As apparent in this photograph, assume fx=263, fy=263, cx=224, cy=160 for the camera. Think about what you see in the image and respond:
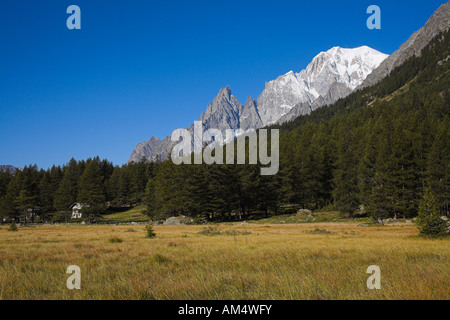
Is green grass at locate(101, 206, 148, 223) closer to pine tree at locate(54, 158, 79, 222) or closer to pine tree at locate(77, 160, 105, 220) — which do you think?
pine tree at locate(54, 158, 79, 222)

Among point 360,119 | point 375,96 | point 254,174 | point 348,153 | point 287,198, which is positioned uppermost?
point 375,96

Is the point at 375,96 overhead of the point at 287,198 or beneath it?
overhead

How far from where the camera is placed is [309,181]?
209 ft

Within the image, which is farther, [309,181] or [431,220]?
[309,181]

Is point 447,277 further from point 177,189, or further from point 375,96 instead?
point 375,96

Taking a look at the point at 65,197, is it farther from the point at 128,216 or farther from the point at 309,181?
the point at 309,181

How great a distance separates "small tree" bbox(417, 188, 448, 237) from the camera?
A: 18.6 metres

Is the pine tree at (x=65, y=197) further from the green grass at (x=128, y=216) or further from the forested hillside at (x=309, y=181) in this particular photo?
the green grass at (x=128, y=216)

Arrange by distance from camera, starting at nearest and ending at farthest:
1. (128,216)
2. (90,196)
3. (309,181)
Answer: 1. (90,196)
2. (309,181)
3. (128,216)

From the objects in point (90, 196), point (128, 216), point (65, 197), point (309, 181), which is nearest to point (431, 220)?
point (309, 181)

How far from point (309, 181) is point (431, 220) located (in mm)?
45305

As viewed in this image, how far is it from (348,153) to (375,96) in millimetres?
116865
